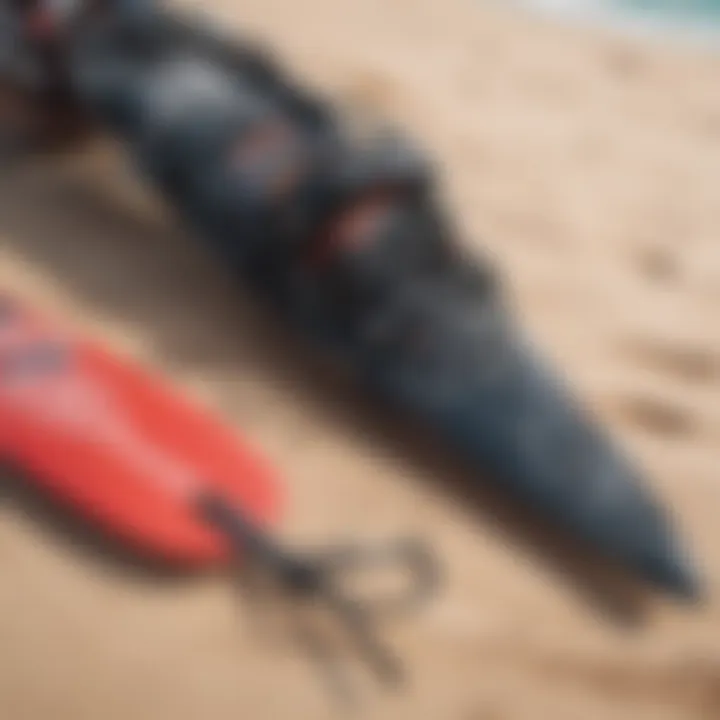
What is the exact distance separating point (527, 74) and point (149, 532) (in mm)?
830

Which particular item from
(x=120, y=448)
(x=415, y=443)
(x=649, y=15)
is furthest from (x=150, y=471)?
(x=649, y=15)

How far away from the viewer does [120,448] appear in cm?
64

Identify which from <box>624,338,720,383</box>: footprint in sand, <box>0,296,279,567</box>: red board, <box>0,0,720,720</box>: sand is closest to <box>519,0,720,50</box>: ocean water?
<box>0,0,720,720</box>: sand

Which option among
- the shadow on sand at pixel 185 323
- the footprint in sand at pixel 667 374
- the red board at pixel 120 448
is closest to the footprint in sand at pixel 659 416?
the footprint in sand at pixel 667 374

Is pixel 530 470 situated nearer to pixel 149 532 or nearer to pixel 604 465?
pixel 604 465

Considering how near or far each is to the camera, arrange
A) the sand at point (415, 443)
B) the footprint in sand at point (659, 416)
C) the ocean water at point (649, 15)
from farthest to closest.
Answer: the ocean water at point (649, 15) → the footprint in sand at point (659, 416) → the sand at point (415, 443)

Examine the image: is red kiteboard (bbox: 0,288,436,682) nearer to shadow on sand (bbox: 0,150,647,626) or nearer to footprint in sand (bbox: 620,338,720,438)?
shadow on sand (bbox: 0,150,647,626)

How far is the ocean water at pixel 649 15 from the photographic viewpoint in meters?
1.47

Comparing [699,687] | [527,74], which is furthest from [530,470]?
[527,74]

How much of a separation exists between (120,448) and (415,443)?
0.62 feet

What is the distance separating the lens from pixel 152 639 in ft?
1.89

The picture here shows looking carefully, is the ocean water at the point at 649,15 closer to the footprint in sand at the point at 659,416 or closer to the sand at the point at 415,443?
the sand at the point at 415,443

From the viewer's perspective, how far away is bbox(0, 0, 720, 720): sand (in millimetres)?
578

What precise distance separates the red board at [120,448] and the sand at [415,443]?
2cm
